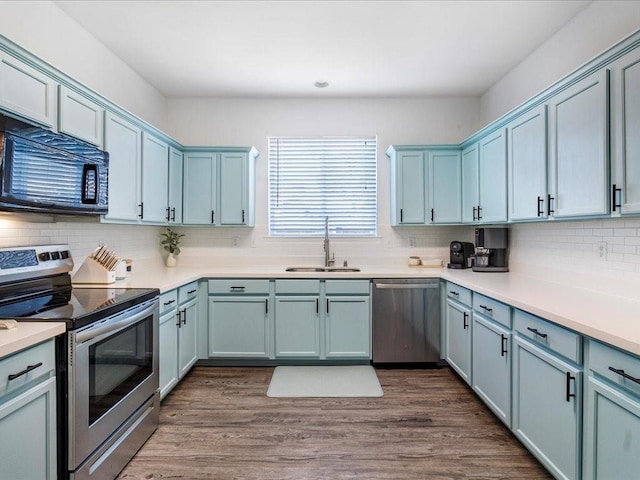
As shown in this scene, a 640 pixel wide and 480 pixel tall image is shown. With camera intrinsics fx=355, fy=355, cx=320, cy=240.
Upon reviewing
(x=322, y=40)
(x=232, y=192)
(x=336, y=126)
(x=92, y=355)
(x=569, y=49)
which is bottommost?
(x=92, y=355)

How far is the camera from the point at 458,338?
2957 mm

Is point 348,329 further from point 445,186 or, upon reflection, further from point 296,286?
point 445,186

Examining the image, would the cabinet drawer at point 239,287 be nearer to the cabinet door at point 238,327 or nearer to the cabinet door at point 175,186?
the cabinet door at point 238,327

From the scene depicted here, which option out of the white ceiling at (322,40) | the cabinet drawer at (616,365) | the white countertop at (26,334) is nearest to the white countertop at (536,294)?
the cabinet drawer at (616,365)

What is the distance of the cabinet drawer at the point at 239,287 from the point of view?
10.7 feet

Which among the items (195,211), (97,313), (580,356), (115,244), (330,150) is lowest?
(580,356)

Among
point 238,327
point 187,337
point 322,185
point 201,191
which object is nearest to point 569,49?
point 322,185

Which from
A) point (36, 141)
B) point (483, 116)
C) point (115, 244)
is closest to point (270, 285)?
point (115, 244)

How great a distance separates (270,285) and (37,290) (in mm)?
1696

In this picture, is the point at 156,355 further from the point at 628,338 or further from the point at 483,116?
the point at 483,116

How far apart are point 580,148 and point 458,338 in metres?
1.68

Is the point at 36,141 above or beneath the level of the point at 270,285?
above

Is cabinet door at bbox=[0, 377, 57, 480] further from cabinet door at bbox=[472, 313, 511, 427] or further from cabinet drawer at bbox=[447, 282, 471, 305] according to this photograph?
cabinet drawer at bbox=[447, 282, 471, 305]

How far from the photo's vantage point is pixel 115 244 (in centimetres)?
307
